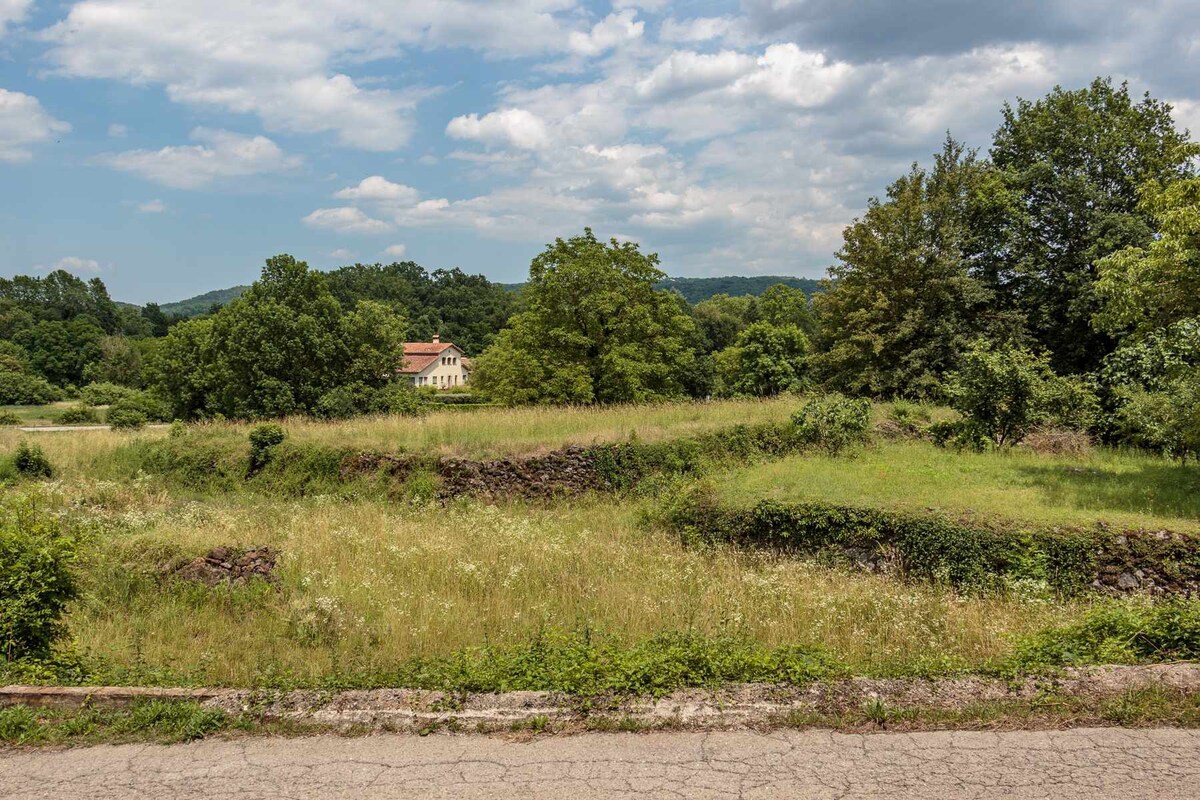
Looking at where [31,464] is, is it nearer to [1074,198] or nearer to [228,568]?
[228,568]

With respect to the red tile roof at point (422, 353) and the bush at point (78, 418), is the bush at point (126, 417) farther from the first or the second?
the red tile roof at point (422, 353)

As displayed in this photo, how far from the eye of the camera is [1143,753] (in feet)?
14.3

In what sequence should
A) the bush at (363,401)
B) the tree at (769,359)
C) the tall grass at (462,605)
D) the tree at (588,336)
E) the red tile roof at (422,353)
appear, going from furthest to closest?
the red tile roof at (422,353) → the tree at (769,359) → the bush at (363,401) → the tree at (588,336) → the tall grass at (462,605)

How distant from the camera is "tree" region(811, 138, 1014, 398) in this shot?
78.7 feet

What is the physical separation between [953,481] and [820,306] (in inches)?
592

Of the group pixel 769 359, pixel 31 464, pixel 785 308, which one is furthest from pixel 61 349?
pixel 31 464

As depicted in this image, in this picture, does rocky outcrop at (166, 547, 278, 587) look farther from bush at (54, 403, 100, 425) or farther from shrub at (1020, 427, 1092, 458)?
bush at (54, 403, 100, 425)

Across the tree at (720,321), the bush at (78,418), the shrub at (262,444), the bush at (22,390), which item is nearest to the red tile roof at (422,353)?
the tree at (720,321)

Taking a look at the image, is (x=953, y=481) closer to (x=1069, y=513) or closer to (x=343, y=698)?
(x=1069, y=513)

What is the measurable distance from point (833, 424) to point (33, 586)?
13.8 m

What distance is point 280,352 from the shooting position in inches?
1294

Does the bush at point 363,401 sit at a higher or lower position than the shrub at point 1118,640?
higher

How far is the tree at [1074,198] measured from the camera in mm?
23547

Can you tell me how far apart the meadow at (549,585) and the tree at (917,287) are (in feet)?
30.3
